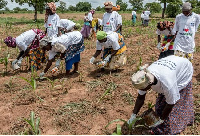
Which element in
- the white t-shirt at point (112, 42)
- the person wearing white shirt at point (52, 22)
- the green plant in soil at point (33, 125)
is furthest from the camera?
the person wearing white shirt at point (52, 22)

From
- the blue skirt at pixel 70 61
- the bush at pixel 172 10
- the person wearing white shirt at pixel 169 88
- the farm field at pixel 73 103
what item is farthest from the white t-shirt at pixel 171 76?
the bush at pixel 172 10

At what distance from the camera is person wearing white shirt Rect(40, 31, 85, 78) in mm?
3596

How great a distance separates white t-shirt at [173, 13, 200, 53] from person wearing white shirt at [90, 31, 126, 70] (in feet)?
3.49

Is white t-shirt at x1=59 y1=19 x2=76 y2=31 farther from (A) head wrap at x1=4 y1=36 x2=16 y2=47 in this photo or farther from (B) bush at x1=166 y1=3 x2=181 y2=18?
(B) bush at x1=166 y1=3 x2=181 y2=18

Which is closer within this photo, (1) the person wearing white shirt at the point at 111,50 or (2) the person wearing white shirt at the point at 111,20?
(1) the person wearing white shirt at the point at 111,50

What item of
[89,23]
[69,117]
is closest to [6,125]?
[69,117]

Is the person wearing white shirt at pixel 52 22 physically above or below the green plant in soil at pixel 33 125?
above

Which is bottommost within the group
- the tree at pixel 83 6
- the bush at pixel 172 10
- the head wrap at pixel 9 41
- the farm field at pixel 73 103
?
the farm field at pixel 73 103

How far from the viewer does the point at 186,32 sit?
11.6 ft

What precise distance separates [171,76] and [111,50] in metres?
2.29

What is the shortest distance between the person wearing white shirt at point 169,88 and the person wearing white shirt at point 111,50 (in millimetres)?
1716

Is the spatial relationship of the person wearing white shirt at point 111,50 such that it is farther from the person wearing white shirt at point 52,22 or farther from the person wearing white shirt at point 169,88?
the person wearing white shirt at point 169,88

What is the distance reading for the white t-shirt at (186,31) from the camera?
11.5 feet

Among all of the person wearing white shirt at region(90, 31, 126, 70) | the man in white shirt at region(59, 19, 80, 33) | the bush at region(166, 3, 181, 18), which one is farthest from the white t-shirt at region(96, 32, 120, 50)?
the bush at region(166, 3, 181, 18)
